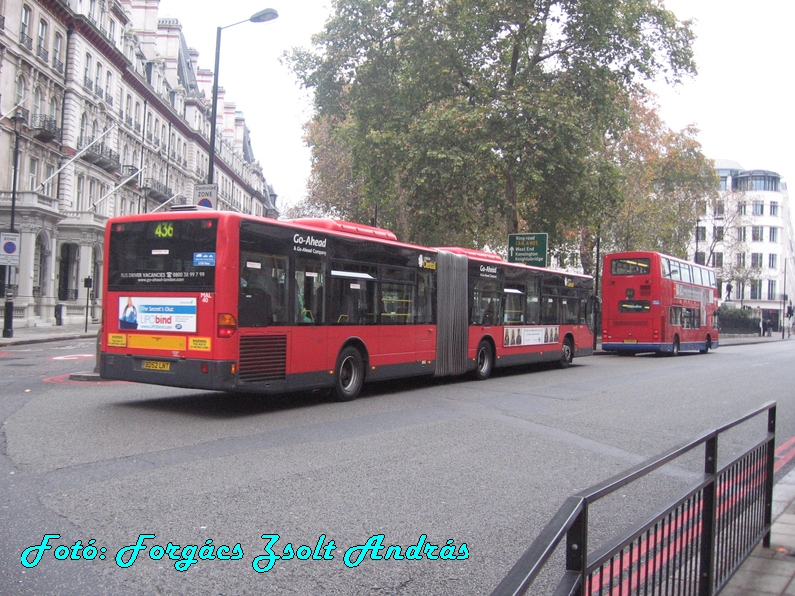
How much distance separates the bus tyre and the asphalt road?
316 mm

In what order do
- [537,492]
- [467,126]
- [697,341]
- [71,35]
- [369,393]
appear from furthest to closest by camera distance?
[71,35] → [697,341] → [467,126] → [369,393] → [537,492]

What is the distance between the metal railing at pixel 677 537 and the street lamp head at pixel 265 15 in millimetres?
17195

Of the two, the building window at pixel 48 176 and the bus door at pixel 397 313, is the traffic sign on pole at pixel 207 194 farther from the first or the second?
the building window at pixel 48 176

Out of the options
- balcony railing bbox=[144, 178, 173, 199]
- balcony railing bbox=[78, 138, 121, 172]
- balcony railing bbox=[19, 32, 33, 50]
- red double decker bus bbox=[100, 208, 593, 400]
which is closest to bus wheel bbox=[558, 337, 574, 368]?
red double decker bus bbox=[100, 208, 593, 400]

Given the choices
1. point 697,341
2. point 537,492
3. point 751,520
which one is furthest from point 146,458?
point 697,341

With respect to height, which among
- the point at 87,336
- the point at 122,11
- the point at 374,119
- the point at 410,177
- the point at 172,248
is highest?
the point at 122,11

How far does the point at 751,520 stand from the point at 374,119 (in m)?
27.6

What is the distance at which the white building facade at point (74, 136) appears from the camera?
3656cm

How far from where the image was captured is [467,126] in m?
26.3

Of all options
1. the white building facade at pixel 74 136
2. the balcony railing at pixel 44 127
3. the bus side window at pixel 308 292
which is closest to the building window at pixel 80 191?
the white building facade at pixel 74 136

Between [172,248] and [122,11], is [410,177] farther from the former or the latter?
[122,11]

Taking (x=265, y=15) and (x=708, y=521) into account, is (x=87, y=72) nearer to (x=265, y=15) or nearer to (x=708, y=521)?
(x=265, y=15)

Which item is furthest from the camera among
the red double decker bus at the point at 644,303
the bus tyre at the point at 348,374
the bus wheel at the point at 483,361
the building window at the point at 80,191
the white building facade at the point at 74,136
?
the building window at the point at 80,191

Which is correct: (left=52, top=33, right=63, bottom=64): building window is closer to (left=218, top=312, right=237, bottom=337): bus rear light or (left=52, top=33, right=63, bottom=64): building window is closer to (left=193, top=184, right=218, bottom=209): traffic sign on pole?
(left=193, top=184, right=218, bottom=209): traffic sign on pole
